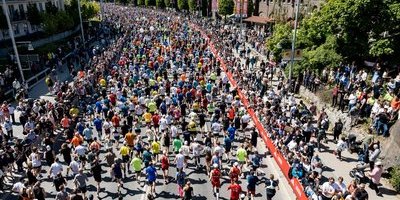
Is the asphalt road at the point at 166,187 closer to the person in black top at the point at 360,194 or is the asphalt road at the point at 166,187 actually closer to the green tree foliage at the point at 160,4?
the person in black top at the point at 360,194

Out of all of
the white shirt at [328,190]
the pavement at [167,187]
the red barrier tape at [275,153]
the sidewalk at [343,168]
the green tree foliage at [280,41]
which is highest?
the green tree foliage at [280,41]

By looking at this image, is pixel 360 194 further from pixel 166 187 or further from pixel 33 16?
pixel 33 16

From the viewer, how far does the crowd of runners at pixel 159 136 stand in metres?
15.5

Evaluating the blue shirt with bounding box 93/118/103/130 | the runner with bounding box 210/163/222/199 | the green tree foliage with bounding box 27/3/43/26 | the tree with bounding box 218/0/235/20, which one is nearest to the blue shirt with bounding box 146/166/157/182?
the runner with bounding box 210/163/222/199

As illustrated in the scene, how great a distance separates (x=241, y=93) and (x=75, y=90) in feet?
36.6

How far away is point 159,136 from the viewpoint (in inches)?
839

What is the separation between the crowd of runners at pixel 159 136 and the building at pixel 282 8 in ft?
53.2

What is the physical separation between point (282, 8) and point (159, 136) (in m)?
41.9

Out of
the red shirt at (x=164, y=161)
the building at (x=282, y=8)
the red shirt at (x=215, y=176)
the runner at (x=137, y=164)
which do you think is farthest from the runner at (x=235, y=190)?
the building at (x=282, y=8)

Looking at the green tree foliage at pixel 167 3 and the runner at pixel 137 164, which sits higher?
the green tree foliage at pixel 167 3

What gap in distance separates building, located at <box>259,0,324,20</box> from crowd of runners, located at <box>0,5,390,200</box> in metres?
16.2

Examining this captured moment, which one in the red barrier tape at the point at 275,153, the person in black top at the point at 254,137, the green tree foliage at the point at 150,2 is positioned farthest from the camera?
the green tree foliage at the point at 150,2

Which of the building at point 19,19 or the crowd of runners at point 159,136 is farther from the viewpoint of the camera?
the building at point 19,19

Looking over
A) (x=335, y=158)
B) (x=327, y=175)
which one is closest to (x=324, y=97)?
(x=335, y=158)
